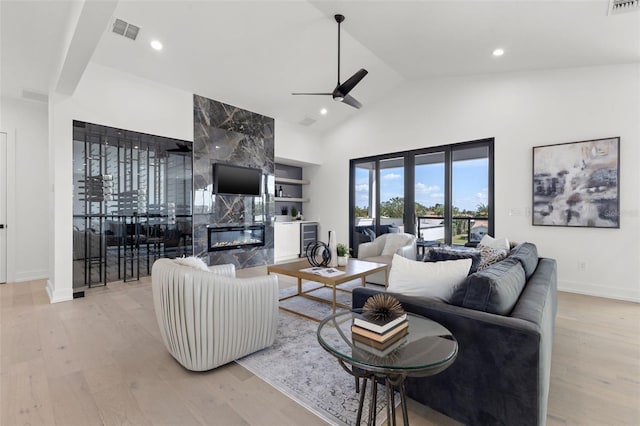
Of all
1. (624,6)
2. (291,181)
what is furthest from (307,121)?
(624,6)

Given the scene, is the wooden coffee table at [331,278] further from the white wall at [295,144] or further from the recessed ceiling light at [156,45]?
the white wall at [295,144]

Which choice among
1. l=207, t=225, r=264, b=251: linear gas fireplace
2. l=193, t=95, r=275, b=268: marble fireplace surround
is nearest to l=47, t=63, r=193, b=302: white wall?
l=193, t=95, r=275, b=268: marble fireplace surround

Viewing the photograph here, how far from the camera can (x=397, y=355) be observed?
125cm

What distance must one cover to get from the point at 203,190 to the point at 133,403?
395 cm

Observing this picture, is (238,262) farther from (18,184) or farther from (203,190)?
(18,184)

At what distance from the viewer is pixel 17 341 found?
2.61 meters

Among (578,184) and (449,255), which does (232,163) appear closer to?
(449,255)

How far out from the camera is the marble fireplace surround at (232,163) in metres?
5.25

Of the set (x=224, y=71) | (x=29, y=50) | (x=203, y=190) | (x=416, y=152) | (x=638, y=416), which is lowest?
(x=638, y=416)

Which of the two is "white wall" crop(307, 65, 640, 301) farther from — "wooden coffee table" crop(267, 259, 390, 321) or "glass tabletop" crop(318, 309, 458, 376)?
"glass tabletop" crop(318, 309, 458, 376)

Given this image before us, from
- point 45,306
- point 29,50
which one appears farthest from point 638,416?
point 29,50

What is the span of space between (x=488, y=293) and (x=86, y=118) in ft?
16.6

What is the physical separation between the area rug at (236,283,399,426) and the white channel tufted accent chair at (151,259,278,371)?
0.66ft

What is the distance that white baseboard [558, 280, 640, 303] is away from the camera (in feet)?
12.6
